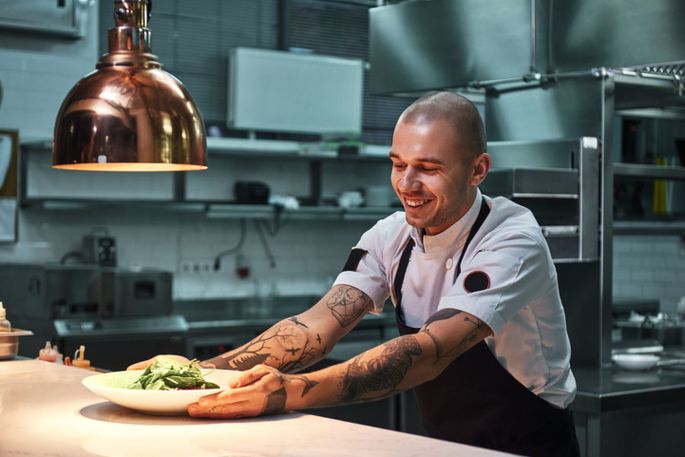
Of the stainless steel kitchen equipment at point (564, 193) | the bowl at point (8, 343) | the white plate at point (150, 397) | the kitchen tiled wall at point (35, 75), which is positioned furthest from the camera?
the kitchen tiled wall at point (35, 75)

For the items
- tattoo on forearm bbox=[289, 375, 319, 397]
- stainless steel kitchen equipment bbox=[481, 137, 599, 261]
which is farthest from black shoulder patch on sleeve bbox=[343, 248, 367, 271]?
stainless steel kitchen equipment bbox=[481, 137, 599, 261]

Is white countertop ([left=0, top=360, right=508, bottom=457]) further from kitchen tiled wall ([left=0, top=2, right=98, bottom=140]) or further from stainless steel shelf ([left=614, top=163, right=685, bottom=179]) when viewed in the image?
kitchen tiled wall ([left=0, top=2, right=98, bottom=140])

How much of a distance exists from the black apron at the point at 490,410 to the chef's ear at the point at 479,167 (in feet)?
0.26

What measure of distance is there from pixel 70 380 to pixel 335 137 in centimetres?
561

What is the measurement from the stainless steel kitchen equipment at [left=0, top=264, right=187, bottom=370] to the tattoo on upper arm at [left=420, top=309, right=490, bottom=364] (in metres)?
4.12

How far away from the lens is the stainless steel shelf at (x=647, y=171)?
14.4 feet

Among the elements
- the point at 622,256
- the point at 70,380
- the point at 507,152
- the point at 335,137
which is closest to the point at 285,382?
the point at 70,380

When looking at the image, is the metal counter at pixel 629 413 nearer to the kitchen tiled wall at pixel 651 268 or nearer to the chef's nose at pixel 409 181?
the chef's nose at pixel 409 181

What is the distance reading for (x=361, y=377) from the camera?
2301 millimetres

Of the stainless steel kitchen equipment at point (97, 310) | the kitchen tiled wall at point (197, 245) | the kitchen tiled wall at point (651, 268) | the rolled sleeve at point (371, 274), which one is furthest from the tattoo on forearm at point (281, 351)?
the kitchen tiled wall at point (651, 268)

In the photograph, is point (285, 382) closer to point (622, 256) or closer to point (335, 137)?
point (335, 137)

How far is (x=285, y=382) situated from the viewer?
213 centimetres

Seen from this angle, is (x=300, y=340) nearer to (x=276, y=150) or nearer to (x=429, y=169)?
(x=429, y=169)

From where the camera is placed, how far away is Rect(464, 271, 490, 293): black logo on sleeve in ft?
8.13
